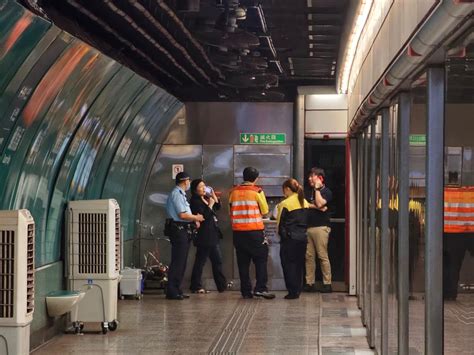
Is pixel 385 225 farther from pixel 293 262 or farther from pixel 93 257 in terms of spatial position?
pixel 293 262

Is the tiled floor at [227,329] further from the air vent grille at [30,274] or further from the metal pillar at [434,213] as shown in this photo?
the metal pillar at [434,213]

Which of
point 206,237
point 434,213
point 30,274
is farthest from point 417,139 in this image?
point 206,237

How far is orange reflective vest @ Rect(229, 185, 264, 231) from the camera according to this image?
15.0 metres

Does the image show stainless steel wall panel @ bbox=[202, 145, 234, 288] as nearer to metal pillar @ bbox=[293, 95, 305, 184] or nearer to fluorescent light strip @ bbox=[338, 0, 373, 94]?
metal pillar @ bbox=[293, 95, 305, 184]

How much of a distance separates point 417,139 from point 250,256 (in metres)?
9.66

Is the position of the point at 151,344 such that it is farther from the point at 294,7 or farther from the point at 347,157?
the point at 347,157

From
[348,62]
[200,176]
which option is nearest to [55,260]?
[348,62]

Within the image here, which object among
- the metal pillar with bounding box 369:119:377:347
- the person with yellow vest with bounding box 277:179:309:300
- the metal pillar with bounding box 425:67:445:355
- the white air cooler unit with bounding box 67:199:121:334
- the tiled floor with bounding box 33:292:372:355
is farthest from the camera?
the person with yellow vest with bounding box 277:179:309:300

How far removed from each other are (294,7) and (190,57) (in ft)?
10.9

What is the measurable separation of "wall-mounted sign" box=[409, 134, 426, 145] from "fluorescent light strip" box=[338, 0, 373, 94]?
2.71m

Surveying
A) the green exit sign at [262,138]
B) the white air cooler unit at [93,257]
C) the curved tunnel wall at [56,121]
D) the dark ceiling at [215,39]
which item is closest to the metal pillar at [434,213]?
the curved tunnel wall at [56,121]

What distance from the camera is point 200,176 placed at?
1683 cm

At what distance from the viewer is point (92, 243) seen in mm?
11297

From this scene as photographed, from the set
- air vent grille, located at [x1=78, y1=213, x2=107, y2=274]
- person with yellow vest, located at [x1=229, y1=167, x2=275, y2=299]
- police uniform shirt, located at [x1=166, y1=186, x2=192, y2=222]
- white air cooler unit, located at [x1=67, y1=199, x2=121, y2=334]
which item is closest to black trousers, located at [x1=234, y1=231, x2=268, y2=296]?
person with yellow vest, located at [x1=229, y1=167, x2=275, y2=299]
